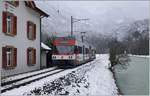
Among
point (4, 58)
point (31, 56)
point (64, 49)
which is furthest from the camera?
point (64, 49)

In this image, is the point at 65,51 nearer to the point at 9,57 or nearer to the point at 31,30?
the point at 31,30

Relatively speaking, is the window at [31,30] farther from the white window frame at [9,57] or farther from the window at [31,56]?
the white window frame at [9,57]

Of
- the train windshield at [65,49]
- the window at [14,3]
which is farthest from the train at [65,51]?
the window at [14,3]

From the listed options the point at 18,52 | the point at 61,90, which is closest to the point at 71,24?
the point at 18,52

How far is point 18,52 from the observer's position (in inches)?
864

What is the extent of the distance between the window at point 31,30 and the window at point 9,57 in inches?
130

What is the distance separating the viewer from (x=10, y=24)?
68.7 ft

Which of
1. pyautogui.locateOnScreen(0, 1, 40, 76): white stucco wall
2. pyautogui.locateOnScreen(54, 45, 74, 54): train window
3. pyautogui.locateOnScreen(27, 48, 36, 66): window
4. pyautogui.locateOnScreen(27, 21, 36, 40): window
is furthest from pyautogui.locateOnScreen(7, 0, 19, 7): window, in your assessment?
pyautogui.locateOnScreen(54, 45, 74, 54): train window

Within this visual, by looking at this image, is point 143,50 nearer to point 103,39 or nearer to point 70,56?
point 103,39

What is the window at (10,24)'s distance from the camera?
1964 cm

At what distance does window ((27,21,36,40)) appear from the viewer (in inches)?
951

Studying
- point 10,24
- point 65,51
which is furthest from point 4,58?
point 65,51

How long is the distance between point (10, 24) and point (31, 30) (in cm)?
447

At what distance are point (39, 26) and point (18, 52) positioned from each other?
6222 mm
